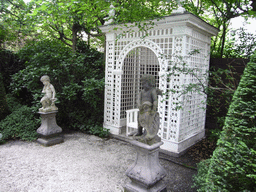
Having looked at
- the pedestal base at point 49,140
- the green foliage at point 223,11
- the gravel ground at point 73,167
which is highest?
the green foliage at point 223,11

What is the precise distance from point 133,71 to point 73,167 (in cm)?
407

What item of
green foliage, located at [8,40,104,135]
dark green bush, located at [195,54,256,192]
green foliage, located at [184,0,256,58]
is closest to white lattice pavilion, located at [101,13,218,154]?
green foliage, located at [8,40,104,135]

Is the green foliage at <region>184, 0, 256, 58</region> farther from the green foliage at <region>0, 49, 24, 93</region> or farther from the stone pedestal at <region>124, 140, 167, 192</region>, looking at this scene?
the green foliage at <region>0, 49, 24, 93</region>

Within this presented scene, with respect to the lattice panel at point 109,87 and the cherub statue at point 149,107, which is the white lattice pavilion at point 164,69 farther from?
the cherub statue at point 149,107

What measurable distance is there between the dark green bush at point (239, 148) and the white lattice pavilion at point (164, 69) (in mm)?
2027

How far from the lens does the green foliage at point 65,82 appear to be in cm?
630

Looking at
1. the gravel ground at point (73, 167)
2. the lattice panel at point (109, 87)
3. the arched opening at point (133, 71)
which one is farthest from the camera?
the arched opening at point (133, 71)

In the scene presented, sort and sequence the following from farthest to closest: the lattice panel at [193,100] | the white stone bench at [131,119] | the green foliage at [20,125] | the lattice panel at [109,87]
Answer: the lattice panel at [109,87]
the white stone bench at [131,119]
the green foliage at [20,125]
the lattice panel at [193,100]

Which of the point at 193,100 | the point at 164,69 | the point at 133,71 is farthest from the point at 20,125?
the point at 193,100

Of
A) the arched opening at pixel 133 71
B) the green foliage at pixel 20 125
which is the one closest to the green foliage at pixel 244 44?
the arched opening at pixel 133 71

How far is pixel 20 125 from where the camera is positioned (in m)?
5.90

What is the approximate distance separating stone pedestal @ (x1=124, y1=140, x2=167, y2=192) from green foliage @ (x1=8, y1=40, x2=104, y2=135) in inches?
137

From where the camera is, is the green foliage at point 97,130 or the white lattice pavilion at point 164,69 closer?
the white lattice pavilion at point 164,69

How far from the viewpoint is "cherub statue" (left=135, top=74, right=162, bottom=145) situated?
3.00 metres
